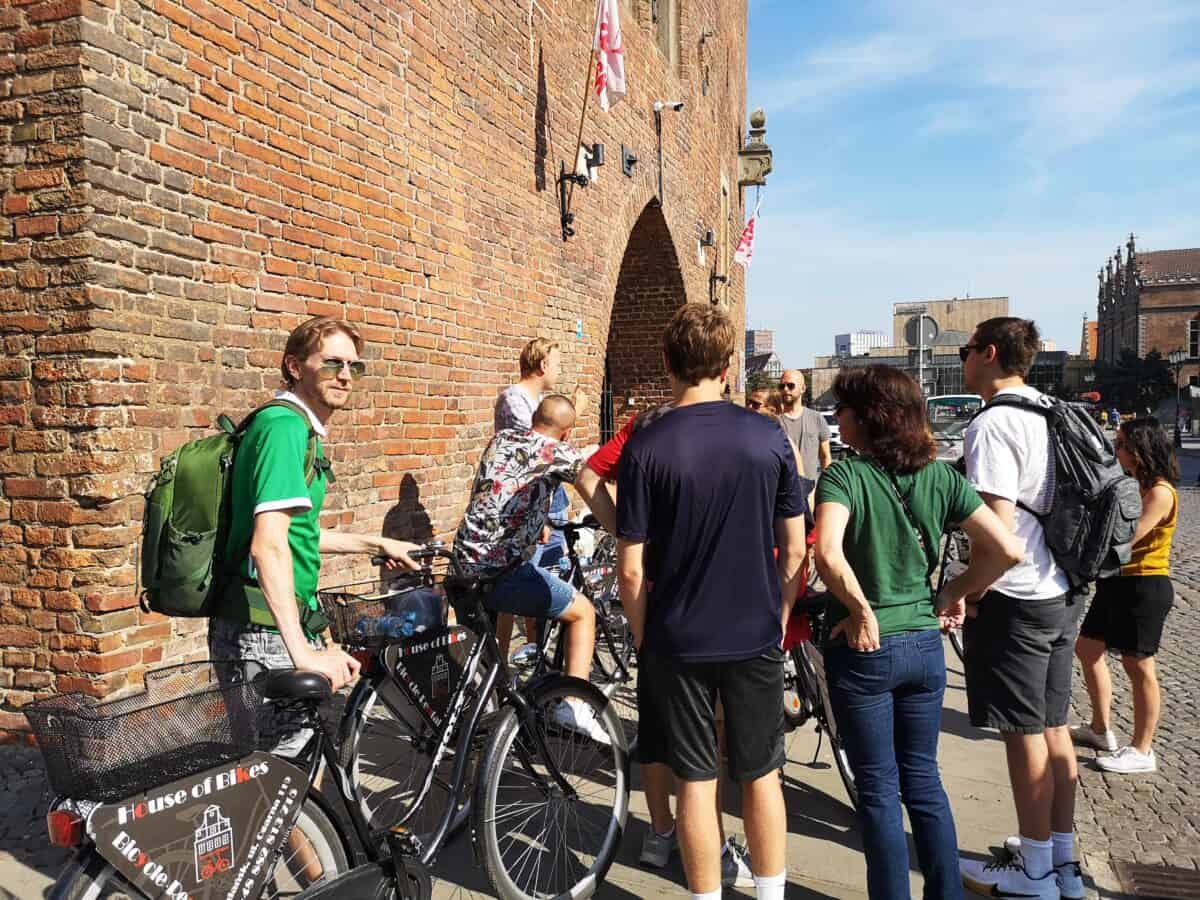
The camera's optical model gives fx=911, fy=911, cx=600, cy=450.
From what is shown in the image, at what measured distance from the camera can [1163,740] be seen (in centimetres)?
479

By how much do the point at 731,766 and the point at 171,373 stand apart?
3007 millimetres

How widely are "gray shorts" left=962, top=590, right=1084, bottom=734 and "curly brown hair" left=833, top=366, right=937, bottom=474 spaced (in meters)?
0.79

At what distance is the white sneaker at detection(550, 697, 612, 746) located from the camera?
10.5ft

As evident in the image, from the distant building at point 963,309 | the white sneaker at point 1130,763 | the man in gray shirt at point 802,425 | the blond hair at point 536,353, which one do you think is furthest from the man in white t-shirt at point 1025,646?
the distant building at point 963,309

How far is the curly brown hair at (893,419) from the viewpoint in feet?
9.10

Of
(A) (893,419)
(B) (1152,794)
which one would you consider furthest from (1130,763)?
(A) (893,419)

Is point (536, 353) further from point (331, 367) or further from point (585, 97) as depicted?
point (585, 97)

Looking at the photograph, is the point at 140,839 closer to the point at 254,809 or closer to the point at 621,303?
the point at 254,809

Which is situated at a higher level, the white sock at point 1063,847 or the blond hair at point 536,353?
the blond hair at point 536,353

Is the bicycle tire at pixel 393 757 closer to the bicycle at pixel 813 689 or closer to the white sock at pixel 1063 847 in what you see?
the bicycle at pixel 813 689

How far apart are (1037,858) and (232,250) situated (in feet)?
14.2

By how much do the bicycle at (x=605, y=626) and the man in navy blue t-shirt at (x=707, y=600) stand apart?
1.91 meters

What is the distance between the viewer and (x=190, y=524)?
8.36ft

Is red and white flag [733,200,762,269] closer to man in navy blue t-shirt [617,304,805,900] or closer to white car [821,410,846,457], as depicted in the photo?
white car [821,410,846,457]
